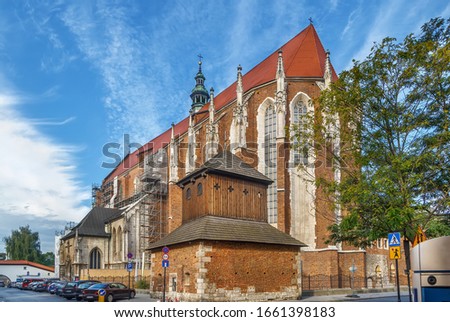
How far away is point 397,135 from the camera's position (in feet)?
49.5

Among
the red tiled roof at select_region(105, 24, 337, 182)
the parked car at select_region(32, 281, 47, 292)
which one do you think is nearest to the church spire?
the red tiled roof at select_region(105, 24, 337, 182)

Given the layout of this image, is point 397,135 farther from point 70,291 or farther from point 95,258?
point 95,258

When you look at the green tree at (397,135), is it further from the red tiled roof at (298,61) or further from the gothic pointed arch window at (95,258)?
the gothic pointed arch window at (95,258)

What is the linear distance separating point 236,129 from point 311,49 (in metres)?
10.5

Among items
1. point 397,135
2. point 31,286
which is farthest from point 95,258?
point 397,135

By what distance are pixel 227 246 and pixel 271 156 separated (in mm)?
14577

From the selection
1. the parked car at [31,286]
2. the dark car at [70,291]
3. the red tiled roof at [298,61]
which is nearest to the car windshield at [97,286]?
the dark car at [70,291]

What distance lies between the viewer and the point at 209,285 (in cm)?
1944

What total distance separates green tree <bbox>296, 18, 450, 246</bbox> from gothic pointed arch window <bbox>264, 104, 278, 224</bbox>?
16.0 metres

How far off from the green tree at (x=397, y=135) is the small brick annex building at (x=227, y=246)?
6.61m

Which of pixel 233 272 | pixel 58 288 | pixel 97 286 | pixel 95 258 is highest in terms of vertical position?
pixel 233 272

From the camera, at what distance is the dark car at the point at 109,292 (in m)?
23.1

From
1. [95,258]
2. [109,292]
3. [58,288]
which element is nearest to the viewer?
[109,292]

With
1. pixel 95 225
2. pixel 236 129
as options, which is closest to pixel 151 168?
pixel 95 225
